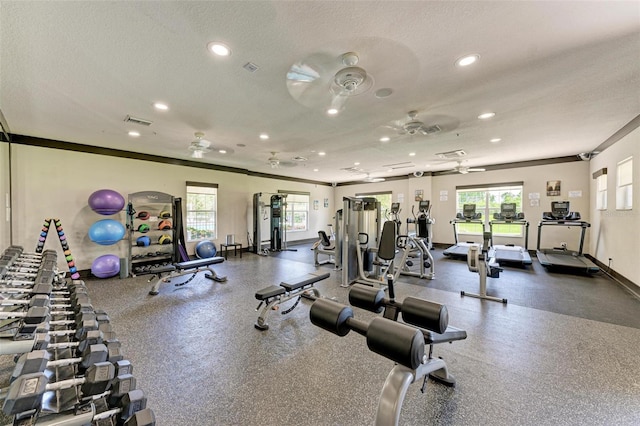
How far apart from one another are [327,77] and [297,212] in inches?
323

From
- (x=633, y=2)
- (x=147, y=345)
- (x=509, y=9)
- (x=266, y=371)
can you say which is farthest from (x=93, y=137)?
(x=633, y=2)

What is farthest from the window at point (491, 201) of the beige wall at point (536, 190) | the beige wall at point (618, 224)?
the beige wall at point (618, 224)

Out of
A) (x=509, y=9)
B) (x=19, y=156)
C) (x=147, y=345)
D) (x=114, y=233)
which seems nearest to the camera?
(x=509, y=9)

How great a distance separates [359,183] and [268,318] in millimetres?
8852

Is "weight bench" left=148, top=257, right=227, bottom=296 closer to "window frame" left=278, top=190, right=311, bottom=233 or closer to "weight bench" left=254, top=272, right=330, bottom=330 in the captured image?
"weight bench" left=254, top=272, right=330, bottom=330

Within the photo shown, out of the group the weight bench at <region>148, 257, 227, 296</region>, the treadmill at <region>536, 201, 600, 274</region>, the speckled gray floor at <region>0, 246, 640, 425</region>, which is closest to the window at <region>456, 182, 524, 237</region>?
the treadmill at <region>536, 201, 600, 274</region>

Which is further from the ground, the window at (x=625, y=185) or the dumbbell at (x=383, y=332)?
the window at (x=625, y=185)

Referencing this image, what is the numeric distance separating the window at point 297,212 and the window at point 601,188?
27.9 feet

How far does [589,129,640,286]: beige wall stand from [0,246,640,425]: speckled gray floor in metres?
1.15

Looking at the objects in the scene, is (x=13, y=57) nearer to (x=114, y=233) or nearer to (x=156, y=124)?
(x=156, y=124)

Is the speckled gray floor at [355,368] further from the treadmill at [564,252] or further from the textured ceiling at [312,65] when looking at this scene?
the textured ceiling at [312,65]

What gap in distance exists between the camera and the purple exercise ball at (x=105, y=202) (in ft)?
15.9

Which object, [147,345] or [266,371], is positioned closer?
[266,371]

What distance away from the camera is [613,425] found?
1.57 m
